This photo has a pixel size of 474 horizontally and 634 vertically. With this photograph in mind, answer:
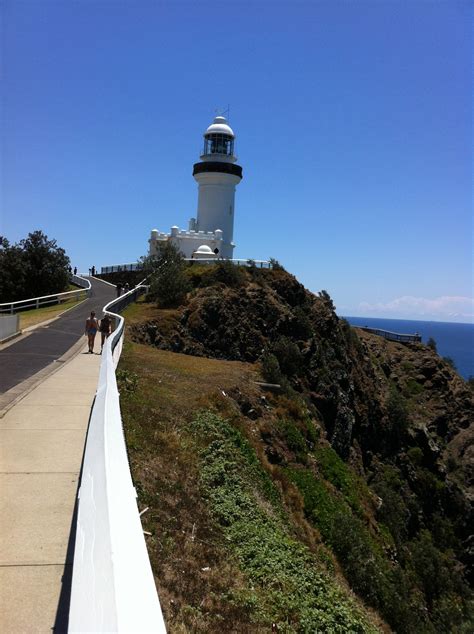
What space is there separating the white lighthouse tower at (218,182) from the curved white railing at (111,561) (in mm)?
43888

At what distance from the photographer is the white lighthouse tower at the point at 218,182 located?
47.2 m

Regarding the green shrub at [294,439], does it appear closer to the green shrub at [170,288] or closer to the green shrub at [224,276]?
the green shrub at [170,288]

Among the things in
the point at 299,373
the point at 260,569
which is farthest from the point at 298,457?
the point at 299,373

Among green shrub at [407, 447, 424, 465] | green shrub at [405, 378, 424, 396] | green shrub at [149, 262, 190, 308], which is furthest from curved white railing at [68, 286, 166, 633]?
green shrub at [405, 378, 424, 396]

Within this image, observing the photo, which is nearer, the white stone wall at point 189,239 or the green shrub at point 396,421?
the green shrub at point 396,421

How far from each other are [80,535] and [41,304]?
1217 inches

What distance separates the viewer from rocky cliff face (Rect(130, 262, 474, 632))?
1730 centimetres

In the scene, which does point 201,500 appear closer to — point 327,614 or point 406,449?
point 327,614

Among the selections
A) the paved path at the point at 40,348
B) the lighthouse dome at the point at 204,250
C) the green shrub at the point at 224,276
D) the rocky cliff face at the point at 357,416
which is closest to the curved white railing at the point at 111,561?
the paved path at the point at 40,348

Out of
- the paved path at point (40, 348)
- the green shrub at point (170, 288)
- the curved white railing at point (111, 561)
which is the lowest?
the paved path at point (40, 348)

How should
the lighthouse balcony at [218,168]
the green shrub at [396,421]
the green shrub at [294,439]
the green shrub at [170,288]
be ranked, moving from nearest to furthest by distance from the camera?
1. the green shrub at [294,439]
2. the green shrub at [170,288]
3. the green shrub at [396,421]
4. the lighthouse balcony at [218,168]

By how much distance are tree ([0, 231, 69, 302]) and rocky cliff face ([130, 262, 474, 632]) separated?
11.5m

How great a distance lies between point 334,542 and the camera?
428 inches

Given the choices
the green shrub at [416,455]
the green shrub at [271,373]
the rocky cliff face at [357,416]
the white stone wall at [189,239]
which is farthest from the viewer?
the white stone wall at [189,239]
